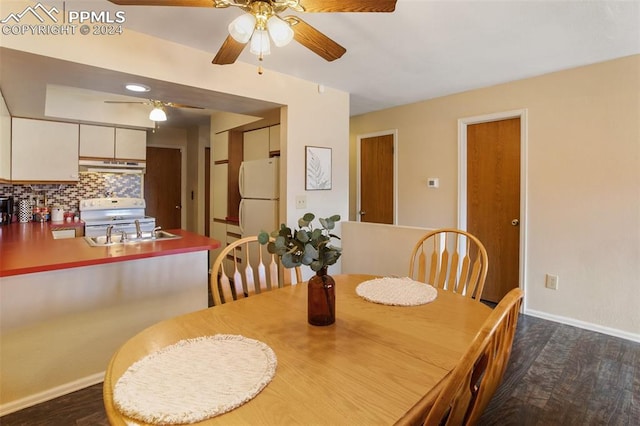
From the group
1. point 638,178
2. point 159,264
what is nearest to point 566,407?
point 638,178

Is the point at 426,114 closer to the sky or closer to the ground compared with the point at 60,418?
closer to the sky

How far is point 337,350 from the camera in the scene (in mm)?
1025

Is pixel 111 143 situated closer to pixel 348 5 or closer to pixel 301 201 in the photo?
pixel 301 201

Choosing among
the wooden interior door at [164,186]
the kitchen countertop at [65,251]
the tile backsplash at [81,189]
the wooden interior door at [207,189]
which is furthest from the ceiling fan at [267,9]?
the wooden interior door at [164,186]

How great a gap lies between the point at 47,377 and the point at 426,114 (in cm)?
416

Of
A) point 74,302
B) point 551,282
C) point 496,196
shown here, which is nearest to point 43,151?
point 74,302

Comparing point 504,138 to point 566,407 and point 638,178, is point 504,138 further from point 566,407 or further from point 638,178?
point 566,407

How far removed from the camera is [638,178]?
2.63m

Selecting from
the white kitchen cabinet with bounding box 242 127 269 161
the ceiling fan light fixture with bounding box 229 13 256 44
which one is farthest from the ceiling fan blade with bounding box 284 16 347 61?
the white kitchen cabinet with bounding box 242 127 269 161

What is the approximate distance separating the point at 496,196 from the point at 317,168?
1947 millimetres

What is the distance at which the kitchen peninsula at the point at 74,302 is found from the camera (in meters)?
1.80

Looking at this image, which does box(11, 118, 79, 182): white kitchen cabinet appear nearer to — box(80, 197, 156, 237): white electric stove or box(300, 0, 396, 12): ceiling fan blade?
box(80, 197, 156, 237): white electric stove

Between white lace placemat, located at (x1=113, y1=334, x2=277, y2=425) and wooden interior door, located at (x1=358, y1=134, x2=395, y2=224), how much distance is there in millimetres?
3621

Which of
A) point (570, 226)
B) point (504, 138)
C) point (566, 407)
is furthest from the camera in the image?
point (504, 138)
